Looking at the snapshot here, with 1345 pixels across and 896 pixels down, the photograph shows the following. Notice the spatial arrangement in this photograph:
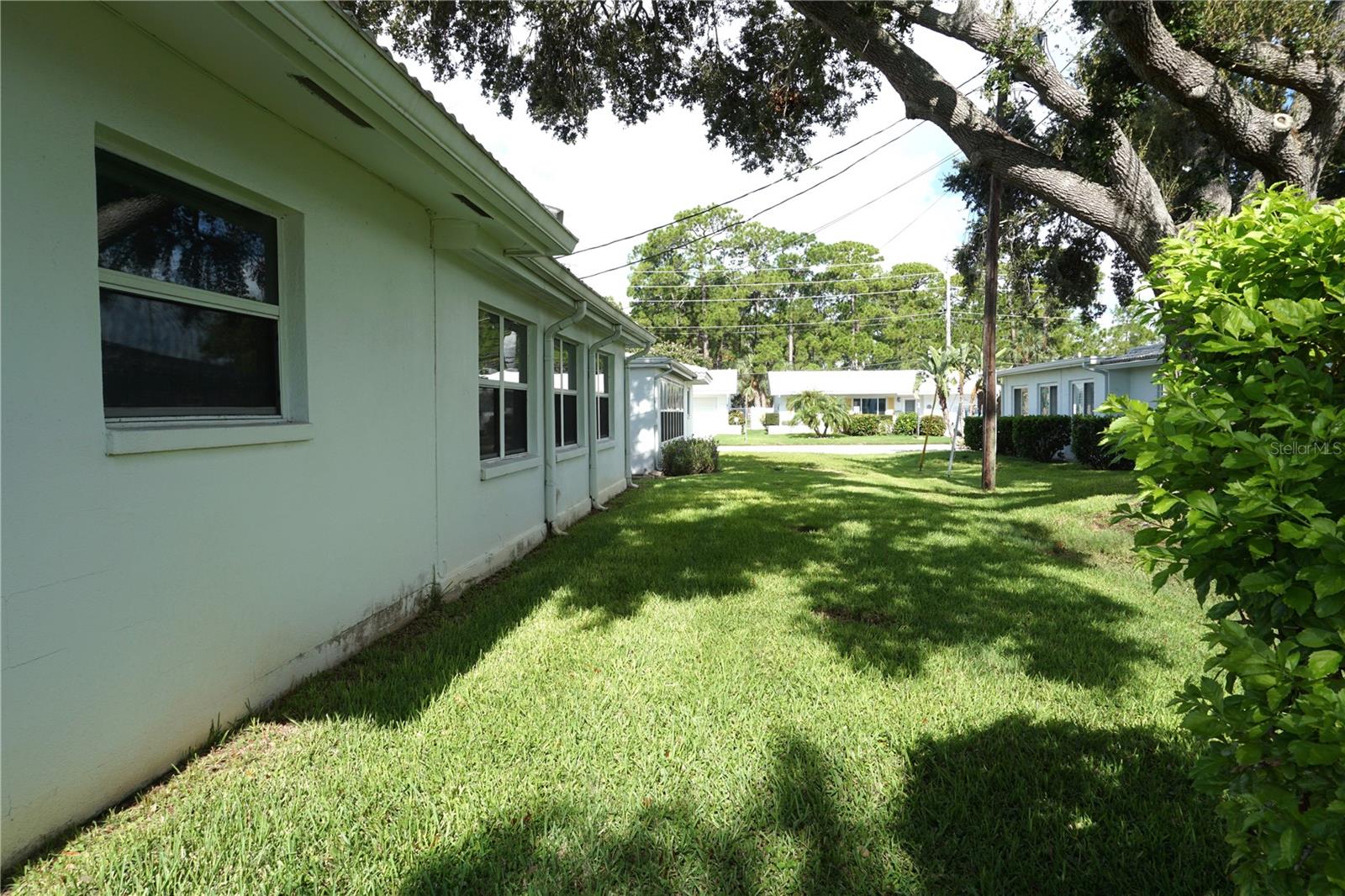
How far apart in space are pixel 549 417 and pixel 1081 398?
18820mm

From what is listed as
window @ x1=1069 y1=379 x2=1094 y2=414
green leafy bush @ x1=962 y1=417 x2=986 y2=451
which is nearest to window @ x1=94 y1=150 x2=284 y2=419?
window @ x1=1069 y1=379 x2=1094 y2=414

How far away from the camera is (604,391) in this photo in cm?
1189

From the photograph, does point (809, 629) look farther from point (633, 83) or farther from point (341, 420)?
point (633, 83)

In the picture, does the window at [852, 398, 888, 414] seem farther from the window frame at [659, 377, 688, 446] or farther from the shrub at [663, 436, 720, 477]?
the shrub at [663, 436, 720, 477]

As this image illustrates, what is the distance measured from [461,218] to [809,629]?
4.09 metres

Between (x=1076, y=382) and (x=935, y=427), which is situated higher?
(x=1076, y=382)

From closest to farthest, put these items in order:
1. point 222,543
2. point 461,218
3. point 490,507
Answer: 1. point 222,543
2. point 461,218
3. point 490,507

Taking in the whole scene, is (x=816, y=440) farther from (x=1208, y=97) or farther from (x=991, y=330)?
(x=1208, y=97)

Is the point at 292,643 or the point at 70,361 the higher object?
the point at 70,361

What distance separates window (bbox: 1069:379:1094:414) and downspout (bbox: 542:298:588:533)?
1756 centimetres

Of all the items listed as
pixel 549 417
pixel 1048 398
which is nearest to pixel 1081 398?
pixel 1048 398

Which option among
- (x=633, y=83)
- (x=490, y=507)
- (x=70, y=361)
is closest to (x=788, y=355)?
(x=633, y=83)

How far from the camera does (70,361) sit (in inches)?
92.0

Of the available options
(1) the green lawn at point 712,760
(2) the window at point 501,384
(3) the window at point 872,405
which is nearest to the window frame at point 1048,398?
(1) the green lawn at point 712,760
